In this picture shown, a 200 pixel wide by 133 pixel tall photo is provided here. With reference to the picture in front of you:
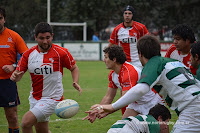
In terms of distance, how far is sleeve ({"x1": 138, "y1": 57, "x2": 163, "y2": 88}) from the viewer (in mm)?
3969

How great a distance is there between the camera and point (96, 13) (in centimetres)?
3409

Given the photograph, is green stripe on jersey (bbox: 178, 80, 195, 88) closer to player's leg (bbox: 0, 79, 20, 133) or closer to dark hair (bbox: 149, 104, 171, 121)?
dark hair (bbox: 149, 104, 171, 121)

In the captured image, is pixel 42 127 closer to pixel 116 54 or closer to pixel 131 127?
pixel 116 54

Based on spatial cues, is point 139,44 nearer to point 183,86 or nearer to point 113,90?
point 183,86

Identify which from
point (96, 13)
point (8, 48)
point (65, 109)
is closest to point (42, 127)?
point (65, 109)

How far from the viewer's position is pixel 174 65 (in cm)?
423

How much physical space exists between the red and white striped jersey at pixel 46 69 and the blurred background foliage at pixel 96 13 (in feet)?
77.1

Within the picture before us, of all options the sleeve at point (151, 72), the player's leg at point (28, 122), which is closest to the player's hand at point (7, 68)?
the player's leg at point (28, 122)

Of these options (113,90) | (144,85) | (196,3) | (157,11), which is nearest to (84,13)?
(157,11)

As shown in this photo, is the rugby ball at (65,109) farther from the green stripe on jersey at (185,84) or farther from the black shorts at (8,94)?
the green stripe on jersey at (185,84)

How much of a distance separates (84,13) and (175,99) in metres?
30.8

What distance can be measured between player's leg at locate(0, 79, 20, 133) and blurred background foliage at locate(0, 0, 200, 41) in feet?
74.6

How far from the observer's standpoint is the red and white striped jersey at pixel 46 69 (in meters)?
5.87

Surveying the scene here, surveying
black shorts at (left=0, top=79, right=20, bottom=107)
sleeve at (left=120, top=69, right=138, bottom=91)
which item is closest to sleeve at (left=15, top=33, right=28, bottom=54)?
black shorts at (left=0, top=79, right=20, bottom=107)
